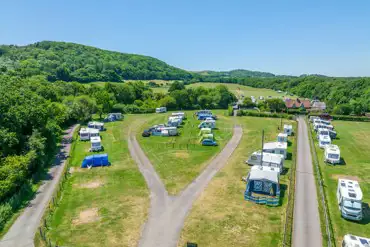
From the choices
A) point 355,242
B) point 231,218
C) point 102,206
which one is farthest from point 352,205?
point 102,206

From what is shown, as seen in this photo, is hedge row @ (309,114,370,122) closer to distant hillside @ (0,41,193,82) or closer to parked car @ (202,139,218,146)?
parked car @ (202,139,218,146)

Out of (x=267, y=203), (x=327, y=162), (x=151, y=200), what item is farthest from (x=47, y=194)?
(x=327, y=162)

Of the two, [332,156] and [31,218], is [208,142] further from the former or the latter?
[31,218]

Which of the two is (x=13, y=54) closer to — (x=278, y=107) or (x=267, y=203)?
(x=278, y=107)

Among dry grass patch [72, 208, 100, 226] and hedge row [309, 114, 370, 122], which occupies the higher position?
hedge row [309, 114, 370, 122]

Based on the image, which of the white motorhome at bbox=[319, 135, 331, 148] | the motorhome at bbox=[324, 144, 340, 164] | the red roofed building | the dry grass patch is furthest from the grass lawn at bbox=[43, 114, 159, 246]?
the red roofed building

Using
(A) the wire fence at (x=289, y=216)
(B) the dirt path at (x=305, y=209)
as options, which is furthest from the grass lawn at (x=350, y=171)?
(A) the wire fence at (x=289, y=216)
